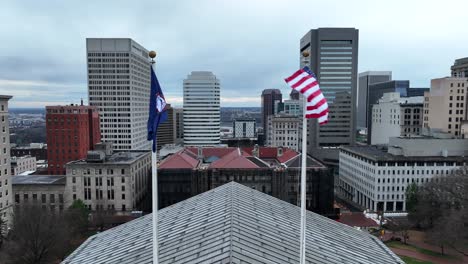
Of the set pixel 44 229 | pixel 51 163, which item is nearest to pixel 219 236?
pixel 44 229

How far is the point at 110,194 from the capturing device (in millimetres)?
80688

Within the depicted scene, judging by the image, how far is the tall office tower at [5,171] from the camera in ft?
227

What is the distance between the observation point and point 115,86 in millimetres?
148875

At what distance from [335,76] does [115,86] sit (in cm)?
9573

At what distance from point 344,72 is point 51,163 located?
124m

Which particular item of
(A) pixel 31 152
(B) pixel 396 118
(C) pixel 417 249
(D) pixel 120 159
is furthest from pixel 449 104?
(A) pixel 31 152

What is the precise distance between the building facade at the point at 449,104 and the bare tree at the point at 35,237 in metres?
108

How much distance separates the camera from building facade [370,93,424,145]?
13816cm

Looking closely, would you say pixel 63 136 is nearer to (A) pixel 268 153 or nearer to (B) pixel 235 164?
(B) pixel 235 164

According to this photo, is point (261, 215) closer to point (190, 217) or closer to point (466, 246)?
point (190, 217)

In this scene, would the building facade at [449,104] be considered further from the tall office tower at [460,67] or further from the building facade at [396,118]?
the tall office tower at [460,67]

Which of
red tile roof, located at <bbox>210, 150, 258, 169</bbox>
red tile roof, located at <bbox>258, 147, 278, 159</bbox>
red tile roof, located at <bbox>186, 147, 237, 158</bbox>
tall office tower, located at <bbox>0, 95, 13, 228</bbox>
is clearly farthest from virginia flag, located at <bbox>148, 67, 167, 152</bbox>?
red tile roof, located at <bbox>258, 147, 278, 159</bbox>

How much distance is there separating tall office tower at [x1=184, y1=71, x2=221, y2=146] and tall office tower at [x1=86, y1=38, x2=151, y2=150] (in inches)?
1654

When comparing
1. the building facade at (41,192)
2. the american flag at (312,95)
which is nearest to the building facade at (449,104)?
the building facade at (41,192)
